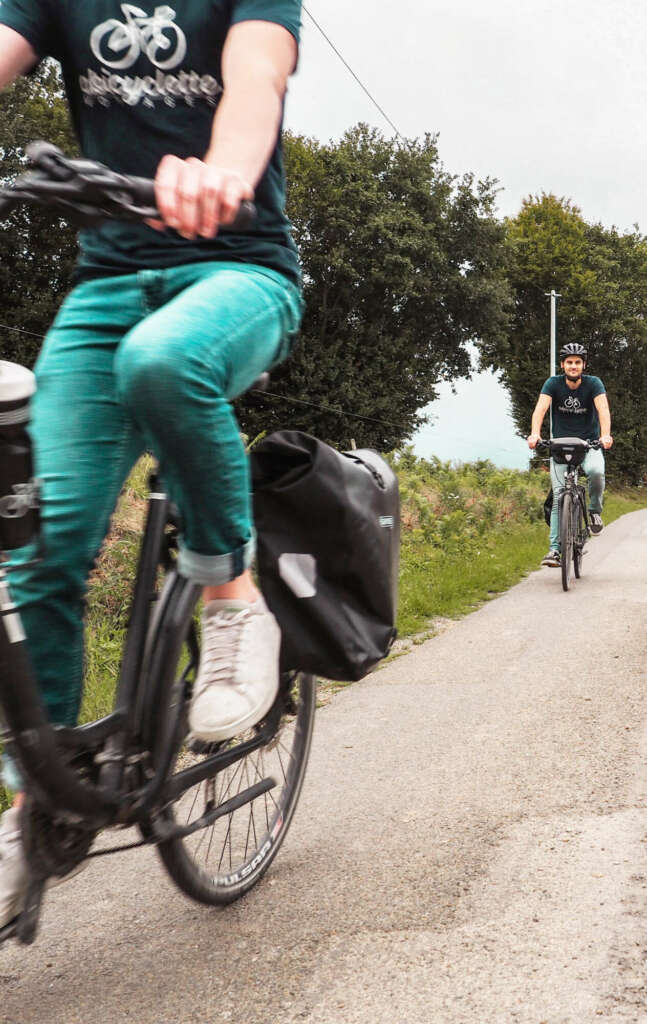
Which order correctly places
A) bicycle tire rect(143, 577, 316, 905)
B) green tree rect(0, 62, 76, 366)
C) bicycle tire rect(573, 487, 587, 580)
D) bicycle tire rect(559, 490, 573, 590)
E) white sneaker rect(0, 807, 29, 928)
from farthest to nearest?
green tree rect(0, 62, 76, 366)
bicycle tire rect(573, 487, 587, 580)
bicycle tire rect(559, 490, 573, 590)
bicycle tire rect(143, 577, 316, 905)
white sneaker rect(0, 807, 29, 928)

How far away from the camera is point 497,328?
39.9 metres

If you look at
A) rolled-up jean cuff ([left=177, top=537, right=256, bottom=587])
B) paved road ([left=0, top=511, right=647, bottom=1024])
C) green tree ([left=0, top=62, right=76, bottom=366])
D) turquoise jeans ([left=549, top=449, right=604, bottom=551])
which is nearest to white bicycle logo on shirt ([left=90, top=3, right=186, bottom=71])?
rolled-up jean cuff ([left=177, top=537, right=256, bottom=587])

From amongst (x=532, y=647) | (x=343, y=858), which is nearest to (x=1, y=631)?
(x=343, y=858)

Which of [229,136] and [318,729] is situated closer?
[229,136]

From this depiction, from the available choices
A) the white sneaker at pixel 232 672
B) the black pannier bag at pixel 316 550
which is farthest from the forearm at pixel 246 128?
the white sneaker at pixel 232 672

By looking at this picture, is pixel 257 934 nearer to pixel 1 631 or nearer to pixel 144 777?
pixel 144 777

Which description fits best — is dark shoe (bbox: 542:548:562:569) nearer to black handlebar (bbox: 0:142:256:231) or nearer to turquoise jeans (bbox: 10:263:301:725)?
turquoise jeans (bbox: 10:263:301:725)

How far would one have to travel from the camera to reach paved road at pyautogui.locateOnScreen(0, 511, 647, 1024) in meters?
2.12

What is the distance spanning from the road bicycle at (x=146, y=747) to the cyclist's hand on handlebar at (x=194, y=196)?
0.05 metres

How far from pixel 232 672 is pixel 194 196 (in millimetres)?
946

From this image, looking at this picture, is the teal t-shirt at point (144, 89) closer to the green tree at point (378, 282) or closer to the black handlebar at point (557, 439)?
the black handlebar at point (557, 439)

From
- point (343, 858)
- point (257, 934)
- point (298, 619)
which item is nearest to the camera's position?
point (298, 619)

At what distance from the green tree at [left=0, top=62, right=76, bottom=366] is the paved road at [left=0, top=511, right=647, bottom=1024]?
25.5m

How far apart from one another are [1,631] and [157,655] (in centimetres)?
46
